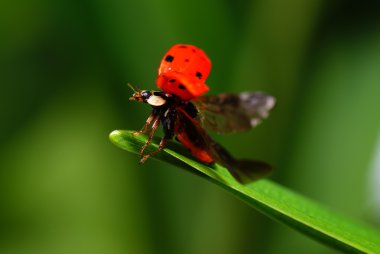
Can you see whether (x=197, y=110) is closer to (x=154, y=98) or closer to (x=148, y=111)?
(x=154, y=98)

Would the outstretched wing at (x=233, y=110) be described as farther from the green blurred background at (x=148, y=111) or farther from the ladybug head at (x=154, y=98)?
the green blurred background at (x=148, y=111)

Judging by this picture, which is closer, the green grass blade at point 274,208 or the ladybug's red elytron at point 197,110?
the green grass blade at point 274,208

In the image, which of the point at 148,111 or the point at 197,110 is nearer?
the point at 197,110

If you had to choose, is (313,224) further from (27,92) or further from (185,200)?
(27,92)

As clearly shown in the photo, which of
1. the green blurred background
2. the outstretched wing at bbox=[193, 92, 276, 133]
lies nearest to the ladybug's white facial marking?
the outstretched wing at bbox=[193, 92, 276, 133]

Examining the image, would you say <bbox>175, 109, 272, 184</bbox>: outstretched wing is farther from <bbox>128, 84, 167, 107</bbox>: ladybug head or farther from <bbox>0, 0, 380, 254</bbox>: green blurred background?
<bbox>0, 0, 380, 254</bbox>: green blurred background

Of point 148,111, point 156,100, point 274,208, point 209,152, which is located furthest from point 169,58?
point 148,111

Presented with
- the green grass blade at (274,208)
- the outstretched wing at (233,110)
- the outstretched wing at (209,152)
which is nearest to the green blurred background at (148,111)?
the outstretched wing at (233,110)
